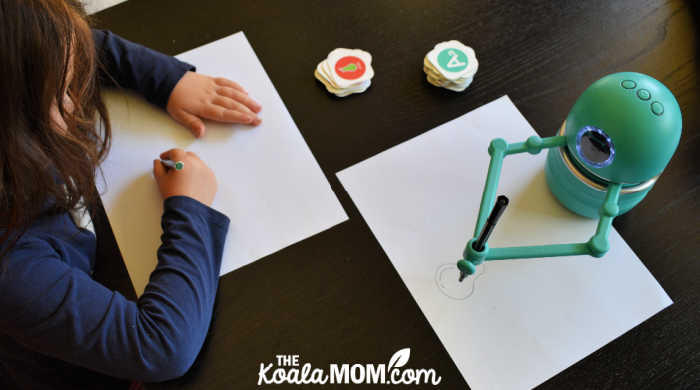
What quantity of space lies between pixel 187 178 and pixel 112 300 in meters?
0.17

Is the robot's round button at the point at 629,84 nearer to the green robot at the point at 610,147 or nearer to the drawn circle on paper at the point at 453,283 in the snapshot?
the green robot at the point at 610,147

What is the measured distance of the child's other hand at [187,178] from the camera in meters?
0.66

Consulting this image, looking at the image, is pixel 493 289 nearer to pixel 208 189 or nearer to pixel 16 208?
pixel 208 189

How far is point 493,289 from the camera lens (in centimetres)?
62

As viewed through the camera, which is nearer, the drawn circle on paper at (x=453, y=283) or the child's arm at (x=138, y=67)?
the drawn circle on paper at (x=453, y=283)

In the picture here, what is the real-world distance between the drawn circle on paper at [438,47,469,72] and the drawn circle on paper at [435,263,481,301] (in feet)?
0.95

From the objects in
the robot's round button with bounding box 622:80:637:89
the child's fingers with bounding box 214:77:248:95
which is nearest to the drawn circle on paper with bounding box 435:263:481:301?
the robot's round button with bounding box 622:80:637:89

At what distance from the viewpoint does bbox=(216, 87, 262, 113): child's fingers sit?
74 cm

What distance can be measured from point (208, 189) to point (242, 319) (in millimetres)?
176

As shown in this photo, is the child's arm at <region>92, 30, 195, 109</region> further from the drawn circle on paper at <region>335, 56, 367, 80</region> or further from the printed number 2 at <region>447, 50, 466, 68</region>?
the printed number 2 at <region>447, 50, 466, 68</region>

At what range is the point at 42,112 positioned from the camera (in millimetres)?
518

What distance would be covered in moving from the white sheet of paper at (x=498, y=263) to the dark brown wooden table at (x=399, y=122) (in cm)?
2
